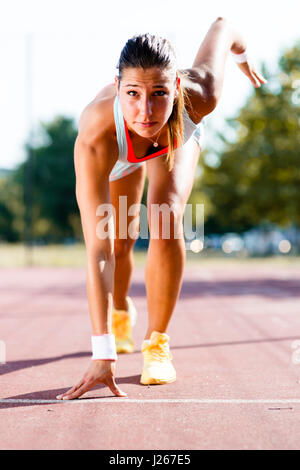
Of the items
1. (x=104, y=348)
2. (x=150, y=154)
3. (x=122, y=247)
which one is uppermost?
(x=150, y=154)

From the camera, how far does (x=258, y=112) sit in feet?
81.3

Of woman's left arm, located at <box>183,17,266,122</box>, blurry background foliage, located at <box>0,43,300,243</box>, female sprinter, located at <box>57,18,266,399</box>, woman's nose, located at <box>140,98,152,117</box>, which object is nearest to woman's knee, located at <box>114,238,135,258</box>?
female sprinter, located at <box>57,18,266,399</box>

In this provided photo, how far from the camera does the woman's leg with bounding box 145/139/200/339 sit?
3.21 m

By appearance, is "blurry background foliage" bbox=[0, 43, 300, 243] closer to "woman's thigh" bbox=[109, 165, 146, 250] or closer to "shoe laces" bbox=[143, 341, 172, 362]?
"woman's thigh" bbox=[109, 165, 146, 250]

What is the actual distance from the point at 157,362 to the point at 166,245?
0.66m

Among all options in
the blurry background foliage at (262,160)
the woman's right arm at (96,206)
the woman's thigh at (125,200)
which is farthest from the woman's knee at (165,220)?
the blurry background foliage at (262,160)

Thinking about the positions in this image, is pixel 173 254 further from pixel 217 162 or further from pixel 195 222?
pixel 195 222

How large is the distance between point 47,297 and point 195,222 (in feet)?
149

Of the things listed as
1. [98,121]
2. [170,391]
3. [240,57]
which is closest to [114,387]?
[170,391]

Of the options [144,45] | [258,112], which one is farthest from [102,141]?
[258,112]

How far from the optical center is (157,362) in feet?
10.4

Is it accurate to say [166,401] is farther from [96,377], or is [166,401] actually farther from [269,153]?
[269,153]

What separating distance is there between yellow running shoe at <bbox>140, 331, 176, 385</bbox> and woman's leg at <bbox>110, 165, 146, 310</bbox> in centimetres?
79

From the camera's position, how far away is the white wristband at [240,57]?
3645 mm
